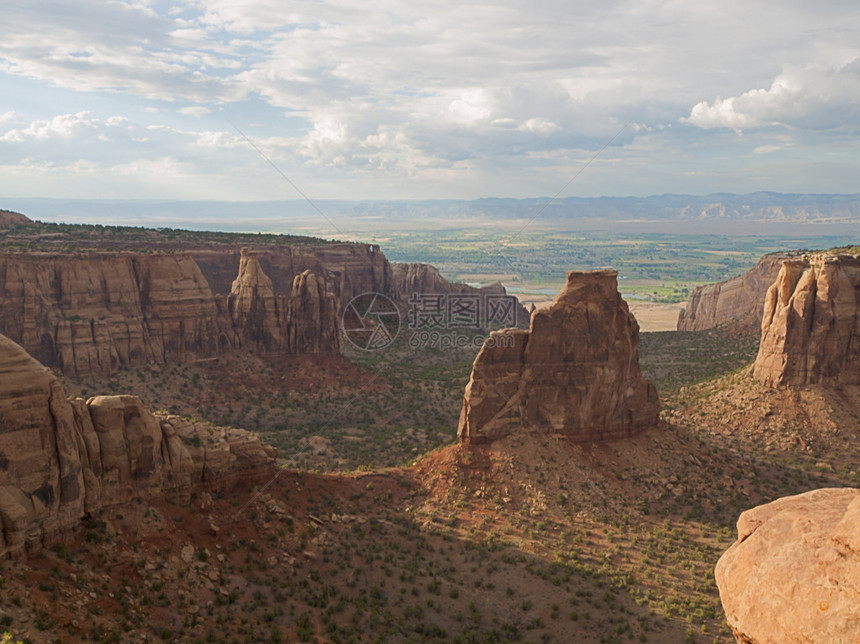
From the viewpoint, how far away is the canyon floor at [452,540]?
957 inches

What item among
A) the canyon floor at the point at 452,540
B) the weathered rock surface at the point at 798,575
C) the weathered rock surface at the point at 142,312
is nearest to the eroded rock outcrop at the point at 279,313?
the weathered rock surface at the point at 142,312

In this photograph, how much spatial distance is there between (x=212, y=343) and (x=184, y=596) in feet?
160

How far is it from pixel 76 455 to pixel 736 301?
11073cm

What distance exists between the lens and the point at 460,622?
29.4 m

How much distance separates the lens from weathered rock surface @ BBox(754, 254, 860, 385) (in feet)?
178

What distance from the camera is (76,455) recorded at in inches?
961

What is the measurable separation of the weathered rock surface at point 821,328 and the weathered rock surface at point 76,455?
4648 cm

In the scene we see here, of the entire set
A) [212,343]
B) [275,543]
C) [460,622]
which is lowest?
[460,622]

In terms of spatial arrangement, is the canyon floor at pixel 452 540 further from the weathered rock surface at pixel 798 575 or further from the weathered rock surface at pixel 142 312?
the weathered rock surface at pixel 798 575

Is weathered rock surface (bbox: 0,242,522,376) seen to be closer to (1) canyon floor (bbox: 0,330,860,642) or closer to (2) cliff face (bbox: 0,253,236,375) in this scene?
(2) cliff face (bbox: 0,253,236,375)

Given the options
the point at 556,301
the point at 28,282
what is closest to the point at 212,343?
the point at 28,282

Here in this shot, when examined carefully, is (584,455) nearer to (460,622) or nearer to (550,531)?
(550,531)

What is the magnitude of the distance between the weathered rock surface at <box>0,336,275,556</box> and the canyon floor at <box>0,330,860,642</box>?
0.90 m

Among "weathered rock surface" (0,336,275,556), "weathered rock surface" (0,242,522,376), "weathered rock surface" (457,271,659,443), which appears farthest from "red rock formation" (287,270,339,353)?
"weathered rock surface" (0,336,275,556)
